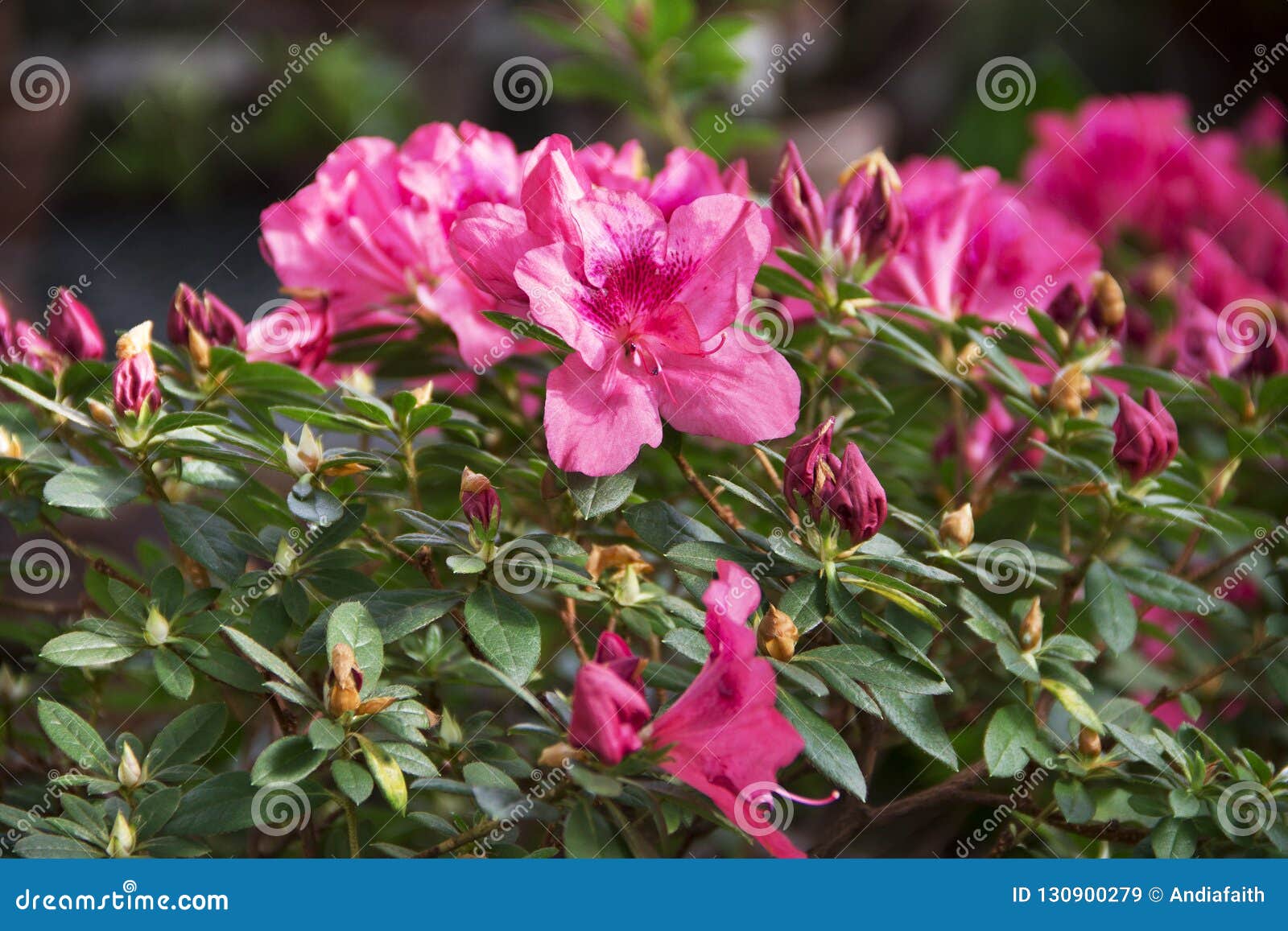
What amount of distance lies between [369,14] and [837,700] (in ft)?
14.4

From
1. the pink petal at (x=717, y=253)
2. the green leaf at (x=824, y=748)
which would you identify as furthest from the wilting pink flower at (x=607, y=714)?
the pink petal at (x=717, y=253)

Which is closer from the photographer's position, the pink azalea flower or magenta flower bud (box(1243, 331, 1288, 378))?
the pink azalea flower

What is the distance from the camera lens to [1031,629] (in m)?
0.73

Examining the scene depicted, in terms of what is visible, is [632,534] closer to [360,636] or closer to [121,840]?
[360,636]

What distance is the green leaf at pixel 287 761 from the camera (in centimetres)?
60

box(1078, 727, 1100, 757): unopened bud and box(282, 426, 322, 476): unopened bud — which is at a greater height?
box(1078, 727, 1100, 757): unopened bud

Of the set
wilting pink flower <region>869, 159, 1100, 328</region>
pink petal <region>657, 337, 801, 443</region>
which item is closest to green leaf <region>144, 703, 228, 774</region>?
pink petal <region>657, 337, 801, 443</region>

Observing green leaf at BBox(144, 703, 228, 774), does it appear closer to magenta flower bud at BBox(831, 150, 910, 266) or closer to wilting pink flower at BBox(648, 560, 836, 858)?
wilting pink flower at BBox(648, 560, 836, 858)

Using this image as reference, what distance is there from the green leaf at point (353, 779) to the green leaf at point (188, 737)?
13 centimetres

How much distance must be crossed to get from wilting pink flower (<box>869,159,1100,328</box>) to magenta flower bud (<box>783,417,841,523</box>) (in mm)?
282

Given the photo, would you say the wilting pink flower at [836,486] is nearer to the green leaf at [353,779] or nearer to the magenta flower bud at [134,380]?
the green leaf at [353,779]

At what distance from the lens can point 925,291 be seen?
0.96 m

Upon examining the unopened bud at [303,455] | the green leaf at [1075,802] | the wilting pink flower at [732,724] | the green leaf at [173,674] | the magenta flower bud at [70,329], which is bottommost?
the green leaf at [173,674]

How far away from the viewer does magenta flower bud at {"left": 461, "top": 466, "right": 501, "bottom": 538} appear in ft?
2.21
